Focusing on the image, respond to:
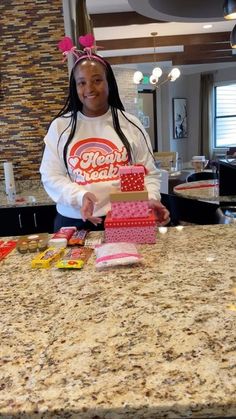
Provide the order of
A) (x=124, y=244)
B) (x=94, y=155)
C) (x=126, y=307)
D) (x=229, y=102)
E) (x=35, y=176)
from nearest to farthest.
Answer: (x=126, y=307), (x=124, y=244), (x=94, y=155), (x=35, y=176), (x=229, y=102)

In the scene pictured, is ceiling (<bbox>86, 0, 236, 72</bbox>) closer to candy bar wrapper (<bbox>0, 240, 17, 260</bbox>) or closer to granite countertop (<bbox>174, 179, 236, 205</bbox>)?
granite countertop (<bbox>174, 179, 236, 205</bbox>)

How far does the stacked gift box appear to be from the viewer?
3.45 ft

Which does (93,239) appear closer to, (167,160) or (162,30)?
(162,30)

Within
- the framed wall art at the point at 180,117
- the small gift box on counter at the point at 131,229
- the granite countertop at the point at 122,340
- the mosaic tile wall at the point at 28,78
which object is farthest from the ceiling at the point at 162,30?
the granite countertop at the point at 122,340

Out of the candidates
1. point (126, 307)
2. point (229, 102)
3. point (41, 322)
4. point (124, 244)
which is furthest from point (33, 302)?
point (229, 102)

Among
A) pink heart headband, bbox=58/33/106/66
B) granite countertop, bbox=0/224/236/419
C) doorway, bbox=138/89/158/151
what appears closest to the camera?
granite countertop, bbox=0/224/236/419

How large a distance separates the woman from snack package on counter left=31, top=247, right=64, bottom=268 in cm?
24

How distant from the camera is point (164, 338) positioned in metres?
0.60

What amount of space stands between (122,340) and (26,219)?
1.85m

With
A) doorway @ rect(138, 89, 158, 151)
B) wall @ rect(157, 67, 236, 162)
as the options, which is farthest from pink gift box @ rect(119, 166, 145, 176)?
wall @ rect(157, 67, 236, 162)

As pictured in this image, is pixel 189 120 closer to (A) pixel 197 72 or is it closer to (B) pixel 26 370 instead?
(A) pixel 197 72

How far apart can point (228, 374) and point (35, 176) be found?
2.45m

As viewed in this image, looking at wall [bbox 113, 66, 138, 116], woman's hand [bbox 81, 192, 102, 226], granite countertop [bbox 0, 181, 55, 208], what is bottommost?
granite countertop [bbox 0, 181, 55, 208]

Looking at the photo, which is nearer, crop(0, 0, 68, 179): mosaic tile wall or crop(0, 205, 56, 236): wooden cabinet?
crop(0, 205, 56, 236): wooden cabinet
